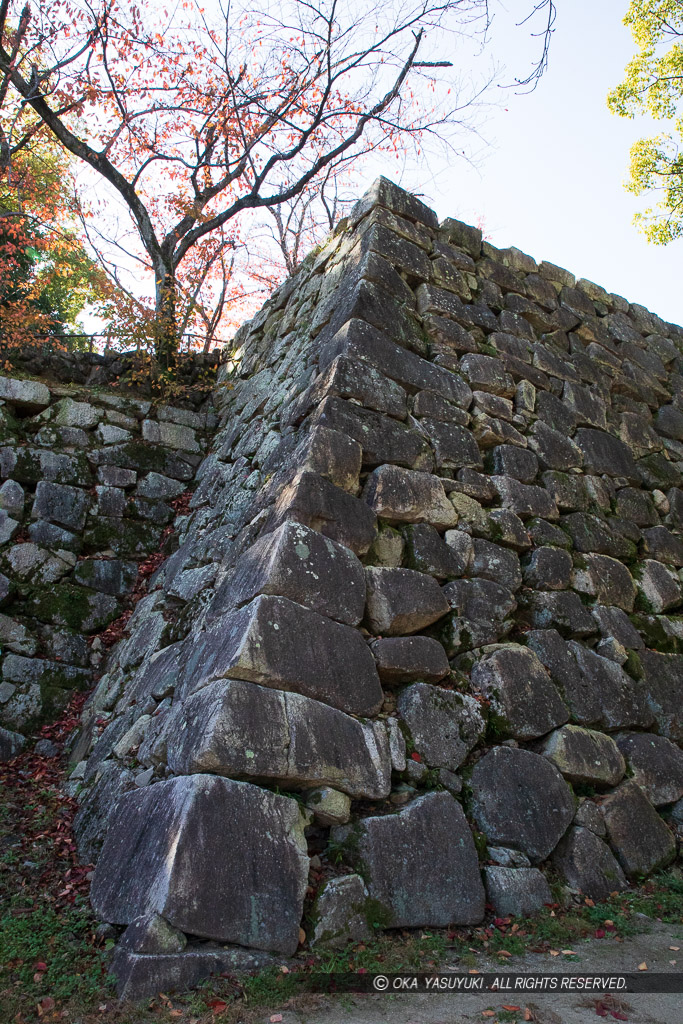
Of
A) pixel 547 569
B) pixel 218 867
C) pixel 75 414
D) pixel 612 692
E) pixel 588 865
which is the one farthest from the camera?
pixel 75 414

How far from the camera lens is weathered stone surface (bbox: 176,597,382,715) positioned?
3.08 metres

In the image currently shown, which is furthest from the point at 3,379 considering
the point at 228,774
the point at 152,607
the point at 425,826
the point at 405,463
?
the point at 425,826

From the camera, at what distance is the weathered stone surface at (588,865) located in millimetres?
3357

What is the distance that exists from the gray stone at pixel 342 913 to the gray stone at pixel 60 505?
13.3 ft

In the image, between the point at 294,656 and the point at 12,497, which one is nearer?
the point at 294,656

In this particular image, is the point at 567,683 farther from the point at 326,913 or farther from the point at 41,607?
the point at 41,607

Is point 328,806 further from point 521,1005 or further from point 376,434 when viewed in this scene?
point 376,434

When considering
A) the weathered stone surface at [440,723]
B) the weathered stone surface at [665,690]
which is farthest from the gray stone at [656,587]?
the weathered stone surface at [440,723]

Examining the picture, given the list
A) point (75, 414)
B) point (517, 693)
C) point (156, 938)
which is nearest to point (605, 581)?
point (517, 693)

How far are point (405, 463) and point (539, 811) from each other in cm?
212

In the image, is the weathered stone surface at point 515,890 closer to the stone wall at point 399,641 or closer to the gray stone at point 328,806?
the stone wall at point 399,641

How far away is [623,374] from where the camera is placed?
6.48m

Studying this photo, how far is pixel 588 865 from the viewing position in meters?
3.41

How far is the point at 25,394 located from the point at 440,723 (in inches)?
195
